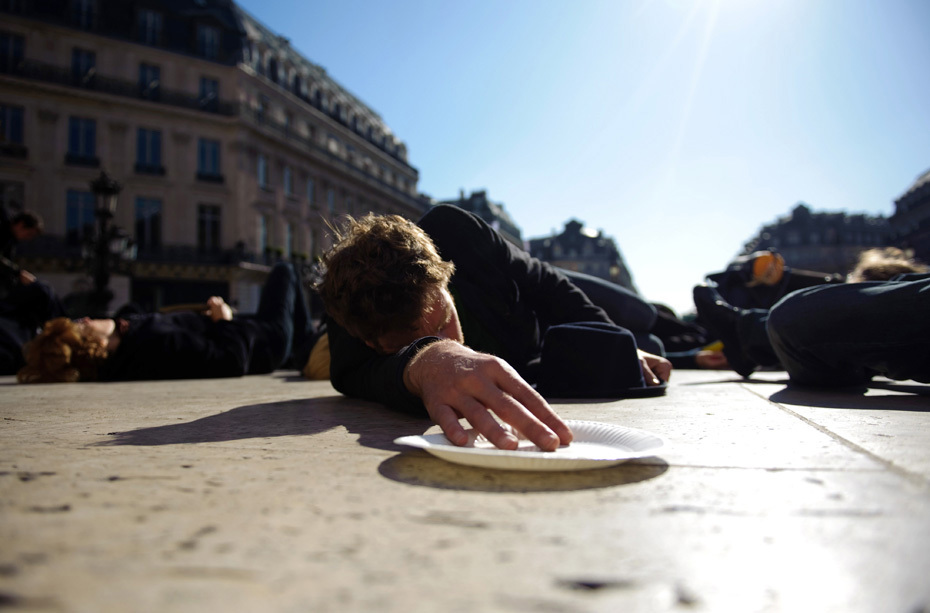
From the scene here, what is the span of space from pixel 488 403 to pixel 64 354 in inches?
152

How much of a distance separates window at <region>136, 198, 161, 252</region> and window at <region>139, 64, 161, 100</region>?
4.74 m

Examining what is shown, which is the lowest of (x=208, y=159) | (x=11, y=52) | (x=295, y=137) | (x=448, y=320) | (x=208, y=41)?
(x=448, y=320)

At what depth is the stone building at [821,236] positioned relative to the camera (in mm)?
59062

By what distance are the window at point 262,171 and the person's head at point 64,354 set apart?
1020 inches

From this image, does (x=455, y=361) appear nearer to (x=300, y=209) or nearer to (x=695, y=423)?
(x=695, y=423)

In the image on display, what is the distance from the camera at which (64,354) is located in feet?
12.7

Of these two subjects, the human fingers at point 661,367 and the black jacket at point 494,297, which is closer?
the black jacket at point 494,297

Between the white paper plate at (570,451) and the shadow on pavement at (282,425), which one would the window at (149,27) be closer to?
the shadow on pavement at (282,425)

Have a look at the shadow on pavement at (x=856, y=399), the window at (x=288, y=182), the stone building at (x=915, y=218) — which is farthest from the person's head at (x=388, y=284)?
the stone building at (x=915, y=218)

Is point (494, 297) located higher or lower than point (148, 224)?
lower

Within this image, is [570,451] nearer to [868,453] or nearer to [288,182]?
[868,453]

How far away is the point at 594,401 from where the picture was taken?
2.37 meters

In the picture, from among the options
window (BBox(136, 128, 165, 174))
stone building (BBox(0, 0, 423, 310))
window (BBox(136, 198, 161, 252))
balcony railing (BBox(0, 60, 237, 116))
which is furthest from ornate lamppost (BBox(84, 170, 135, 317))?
balcony railing (BBox(0, 60, 237, 116))

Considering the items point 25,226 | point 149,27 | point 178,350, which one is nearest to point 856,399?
point 178,350
